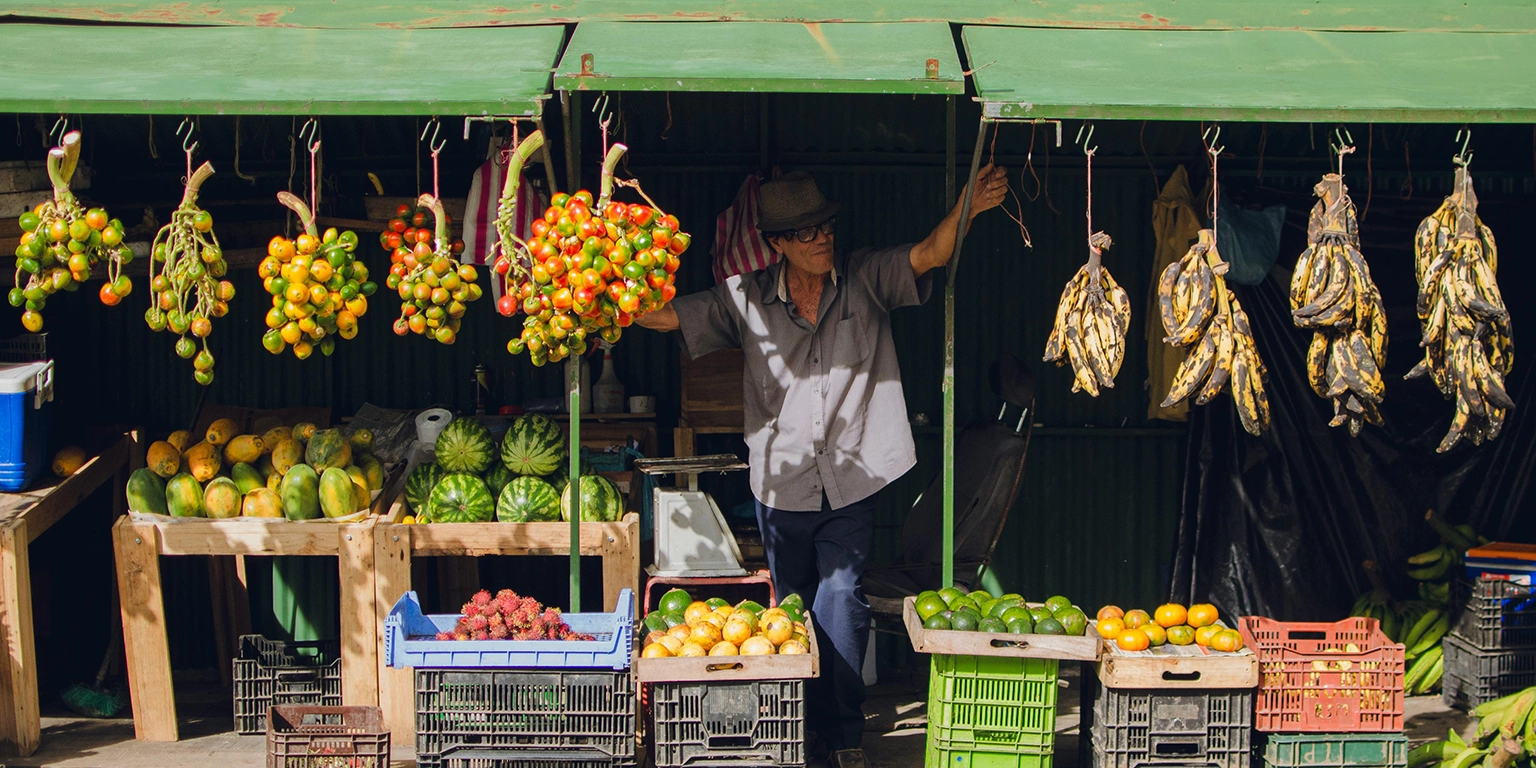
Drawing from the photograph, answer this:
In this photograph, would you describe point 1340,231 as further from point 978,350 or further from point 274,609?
point 274,609

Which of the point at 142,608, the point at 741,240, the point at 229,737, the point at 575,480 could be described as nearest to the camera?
the point at 575,480

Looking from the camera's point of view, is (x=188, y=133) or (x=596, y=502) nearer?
(x=188, y=133)

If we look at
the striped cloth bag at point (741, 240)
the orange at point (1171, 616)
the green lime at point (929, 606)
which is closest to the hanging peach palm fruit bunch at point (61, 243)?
the striped cloth bag at point (741, 240)

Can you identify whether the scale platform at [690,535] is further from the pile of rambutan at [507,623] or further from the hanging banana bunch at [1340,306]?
the hanging banana bunch at [1340,306]

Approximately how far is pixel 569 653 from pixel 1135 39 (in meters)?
3.44

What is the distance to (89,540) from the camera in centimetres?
709

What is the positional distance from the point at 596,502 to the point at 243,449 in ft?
5.58

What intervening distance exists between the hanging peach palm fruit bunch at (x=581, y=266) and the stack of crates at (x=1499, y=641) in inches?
165

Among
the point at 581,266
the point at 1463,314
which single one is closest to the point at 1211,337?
the point at 1463,314

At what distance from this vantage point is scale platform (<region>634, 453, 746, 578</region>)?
237 inches

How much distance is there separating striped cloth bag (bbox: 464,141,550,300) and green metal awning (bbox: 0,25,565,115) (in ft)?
2.21

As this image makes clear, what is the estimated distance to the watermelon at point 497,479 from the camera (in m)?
6.22

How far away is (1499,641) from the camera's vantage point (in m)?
6.42

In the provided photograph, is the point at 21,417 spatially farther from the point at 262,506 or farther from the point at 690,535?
the point at 690,535
